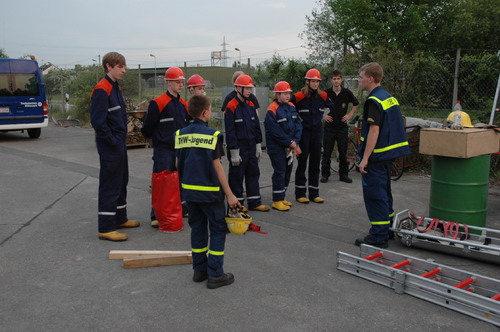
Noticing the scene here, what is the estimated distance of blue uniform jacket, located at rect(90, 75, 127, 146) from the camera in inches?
207

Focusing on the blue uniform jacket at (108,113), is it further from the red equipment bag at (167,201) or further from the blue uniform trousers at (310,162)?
the blue uniform trousers at (310,162)

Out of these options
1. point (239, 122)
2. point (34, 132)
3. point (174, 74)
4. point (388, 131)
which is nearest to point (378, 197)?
point (388, 131)

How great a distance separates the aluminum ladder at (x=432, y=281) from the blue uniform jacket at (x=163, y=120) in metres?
2.72

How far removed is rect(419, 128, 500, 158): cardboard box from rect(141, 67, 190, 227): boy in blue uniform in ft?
9.99

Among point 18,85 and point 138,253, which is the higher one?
point 18,85

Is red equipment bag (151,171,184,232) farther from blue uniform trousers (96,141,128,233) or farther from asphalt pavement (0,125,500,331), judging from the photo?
blue uniform trousers (96,141,128,233)

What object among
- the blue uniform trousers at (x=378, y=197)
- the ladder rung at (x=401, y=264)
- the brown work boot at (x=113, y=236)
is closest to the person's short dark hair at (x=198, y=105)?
the blue uniform trousers at (x=378, y=197)

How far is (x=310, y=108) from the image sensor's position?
721cm

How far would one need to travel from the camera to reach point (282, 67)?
1616 centimetres

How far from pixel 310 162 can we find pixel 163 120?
2.54 m

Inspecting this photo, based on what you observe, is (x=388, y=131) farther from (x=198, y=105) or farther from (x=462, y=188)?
(x=198, y=105)

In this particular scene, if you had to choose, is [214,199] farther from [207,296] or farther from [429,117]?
[429,117]

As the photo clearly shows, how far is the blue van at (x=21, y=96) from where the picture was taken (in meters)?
Result: 15.3

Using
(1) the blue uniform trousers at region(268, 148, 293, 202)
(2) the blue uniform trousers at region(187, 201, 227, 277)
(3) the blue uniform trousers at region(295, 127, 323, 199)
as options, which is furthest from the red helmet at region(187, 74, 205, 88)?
(2) the blue uniform trousers at region(187, 201, 227, 277)
